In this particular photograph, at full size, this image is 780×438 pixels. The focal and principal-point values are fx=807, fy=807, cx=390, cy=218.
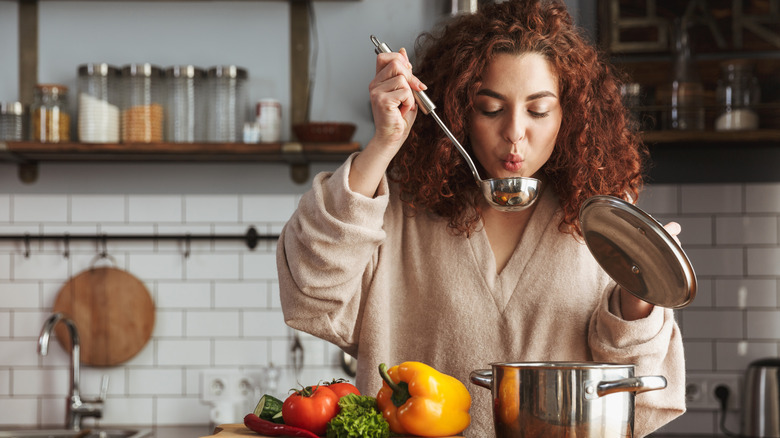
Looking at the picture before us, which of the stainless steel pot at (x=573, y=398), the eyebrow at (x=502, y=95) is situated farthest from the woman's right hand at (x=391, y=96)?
the stainless steel pot at (x=573, y=398)

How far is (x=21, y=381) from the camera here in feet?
9.29

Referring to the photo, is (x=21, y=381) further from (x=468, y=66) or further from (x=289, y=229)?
(x=468, y=66)

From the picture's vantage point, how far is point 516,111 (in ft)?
4.20

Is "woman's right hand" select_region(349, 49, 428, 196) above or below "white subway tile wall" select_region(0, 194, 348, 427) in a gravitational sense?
above

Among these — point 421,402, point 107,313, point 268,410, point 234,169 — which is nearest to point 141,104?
point 234,169

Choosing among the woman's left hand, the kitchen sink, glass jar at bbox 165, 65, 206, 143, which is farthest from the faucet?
the woman's left hand

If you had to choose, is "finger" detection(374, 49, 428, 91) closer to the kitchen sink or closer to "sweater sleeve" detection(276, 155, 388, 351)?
"sweater sleeve" detection(276, 155, 388, 351)

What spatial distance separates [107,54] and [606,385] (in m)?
2.49

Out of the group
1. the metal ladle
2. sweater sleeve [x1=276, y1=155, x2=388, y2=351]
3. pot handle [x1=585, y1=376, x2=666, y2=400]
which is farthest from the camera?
the metal ladle

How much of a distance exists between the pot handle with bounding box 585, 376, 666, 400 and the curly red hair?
1.62 feet

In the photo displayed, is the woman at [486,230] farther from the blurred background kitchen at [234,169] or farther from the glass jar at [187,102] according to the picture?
the glass jar at [187,102]

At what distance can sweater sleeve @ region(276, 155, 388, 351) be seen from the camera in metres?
1.17

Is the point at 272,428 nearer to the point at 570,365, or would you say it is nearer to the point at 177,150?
the point at 570,365

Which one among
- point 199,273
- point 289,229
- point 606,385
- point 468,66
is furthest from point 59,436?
point 606,385
